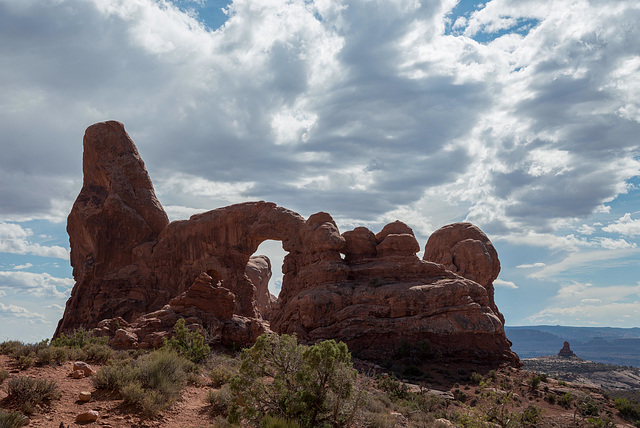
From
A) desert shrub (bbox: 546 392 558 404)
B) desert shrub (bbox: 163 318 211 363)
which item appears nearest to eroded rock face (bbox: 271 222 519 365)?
desert shrub (bbox: 546 392 558 404)

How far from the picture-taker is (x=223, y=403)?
12406 millimetres

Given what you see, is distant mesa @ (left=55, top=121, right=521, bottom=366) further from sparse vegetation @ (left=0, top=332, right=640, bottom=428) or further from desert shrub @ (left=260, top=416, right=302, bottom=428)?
desert shrub @ (left=260, top=416, right=302, bottom=428)

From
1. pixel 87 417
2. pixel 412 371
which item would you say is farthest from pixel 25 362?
pixel 412 371

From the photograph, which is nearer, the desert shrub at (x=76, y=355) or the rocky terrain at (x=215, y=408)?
the rocky terrain at (x=215, y=408)

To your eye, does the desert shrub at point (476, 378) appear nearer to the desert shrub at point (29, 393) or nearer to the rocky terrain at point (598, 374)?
the desert shrub at point (29, 393)

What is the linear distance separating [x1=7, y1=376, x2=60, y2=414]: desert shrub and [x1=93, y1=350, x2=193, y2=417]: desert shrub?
1.48 metres

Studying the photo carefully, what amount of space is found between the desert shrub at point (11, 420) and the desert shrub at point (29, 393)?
0.72 meters

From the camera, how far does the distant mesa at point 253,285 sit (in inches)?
1219

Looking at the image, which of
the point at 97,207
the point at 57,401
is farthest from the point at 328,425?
the point at 97,207

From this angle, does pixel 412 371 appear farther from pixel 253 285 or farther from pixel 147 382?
pixel 147 382

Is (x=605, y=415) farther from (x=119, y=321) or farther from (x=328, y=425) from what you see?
(x=119, y=321)

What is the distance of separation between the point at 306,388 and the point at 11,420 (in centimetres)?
588

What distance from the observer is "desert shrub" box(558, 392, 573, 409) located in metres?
24.8

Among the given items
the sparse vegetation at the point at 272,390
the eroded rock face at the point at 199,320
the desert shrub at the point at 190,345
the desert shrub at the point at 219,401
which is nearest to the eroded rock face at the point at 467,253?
the eroded rock face at the point at 199,320
